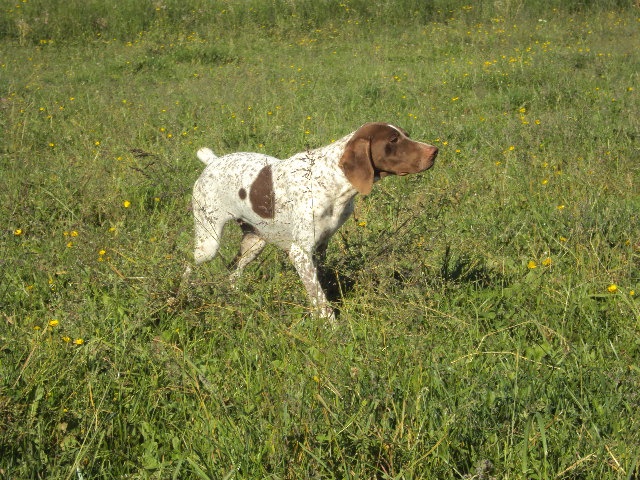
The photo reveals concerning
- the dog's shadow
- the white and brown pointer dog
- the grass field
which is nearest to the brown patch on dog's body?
the white and brown pointer dog

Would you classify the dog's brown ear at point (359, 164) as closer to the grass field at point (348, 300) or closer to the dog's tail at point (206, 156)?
the grass field at point (348, 300)

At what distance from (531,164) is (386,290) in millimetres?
2996

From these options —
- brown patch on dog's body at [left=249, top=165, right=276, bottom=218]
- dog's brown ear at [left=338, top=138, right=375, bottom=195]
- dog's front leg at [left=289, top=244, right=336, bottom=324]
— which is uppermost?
dog's brown ear at [left=338, top=138, right=375, bottom=195]

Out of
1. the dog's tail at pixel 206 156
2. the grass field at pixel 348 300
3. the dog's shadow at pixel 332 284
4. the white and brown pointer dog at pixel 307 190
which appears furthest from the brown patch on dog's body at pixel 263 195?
the dog's tail at pixel 206 156

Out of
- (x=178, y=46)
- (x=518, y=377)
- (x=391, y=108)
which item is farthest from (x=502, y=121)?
(x=178, y=46)

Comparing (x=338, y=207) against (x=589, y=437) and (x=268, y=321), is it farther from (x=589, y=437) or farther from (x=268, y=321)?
(x=589, y=437)

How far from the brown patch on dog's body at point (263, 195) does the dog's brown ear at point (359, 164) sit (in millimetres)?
479

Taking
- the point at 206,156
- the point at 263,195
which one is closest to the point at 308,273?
the point at 263,195

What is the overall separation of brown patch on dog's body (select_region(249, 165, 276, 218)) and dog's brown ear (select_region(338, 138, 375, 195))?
48cm

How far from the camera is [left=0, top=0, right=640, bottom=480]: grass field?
8.12ft

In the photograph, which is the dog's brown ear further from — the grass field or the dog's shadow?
the dog's shadow

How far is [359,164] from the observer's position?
3.78 metres

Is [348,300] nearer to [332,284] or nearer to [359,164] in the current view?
[332,284]

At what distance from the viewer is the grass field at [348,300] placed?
247cm
